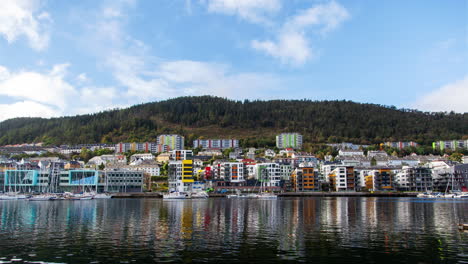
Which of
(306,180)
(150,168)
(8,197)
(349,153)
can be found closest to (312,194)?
(306,180)

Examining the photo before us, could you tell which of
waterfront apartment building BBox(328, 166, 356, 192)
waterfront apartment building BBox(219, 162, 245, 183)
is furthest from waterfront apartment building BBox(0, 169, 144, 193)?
waterfront apartment building BBox(328, 166, 356, 192)

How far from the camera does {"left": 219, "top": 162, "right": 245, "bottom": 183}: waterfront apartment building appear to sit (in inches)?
5463

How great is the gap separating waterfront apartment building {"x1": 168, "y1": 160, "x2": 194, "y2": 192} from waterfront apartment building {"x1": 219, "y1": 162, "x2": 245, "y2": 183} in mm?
16102

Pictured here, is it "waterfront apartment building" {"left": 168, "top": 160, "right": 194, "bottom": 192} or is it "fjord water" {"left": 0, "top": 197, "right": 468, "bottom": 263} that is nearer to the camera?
"fjord water" {"left": 0, "top": 197, "right": 468, "bottom": 263}

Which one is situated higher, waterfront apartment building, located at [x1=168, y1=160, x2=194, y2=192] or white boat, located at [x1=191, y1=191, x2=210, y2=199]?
waterfront apartment building, located at [x1=168, y1=160, x2=194, y2=192]

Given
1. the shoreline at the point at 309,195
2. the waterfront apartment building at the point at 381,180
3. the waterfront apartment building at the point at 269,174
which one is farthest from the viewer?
the waterfront apartment building at the point at 269,174

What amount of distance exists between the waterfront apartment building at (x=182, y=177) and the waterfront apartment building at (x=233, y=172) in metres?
16.1

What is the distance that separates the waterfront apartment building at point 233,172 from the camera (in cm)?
13875

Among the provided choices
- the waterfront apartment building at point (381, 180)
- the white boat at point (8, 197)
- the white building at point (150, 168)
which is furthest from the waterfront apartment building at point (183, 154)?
the waterfront apartment building at point (381, 180)

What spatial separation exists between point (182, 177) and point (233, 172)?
67.5ft

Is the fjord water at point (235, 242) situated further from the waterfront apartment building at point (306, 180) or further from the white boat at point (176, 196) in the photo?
the waterfront apartment building at point (306, 180)

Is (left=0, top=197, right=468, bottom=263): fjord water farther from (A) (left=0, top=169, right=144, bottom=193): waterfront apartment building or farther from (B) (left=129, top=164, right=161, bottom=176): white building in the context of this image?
(B) (left=129, top=164, right=161, bottom=176): white building

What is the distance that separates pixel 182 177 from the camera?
126 metres

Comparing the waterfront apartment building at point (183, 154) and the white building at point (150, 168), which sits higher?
the waterfront apartment building at point (183, 154)
